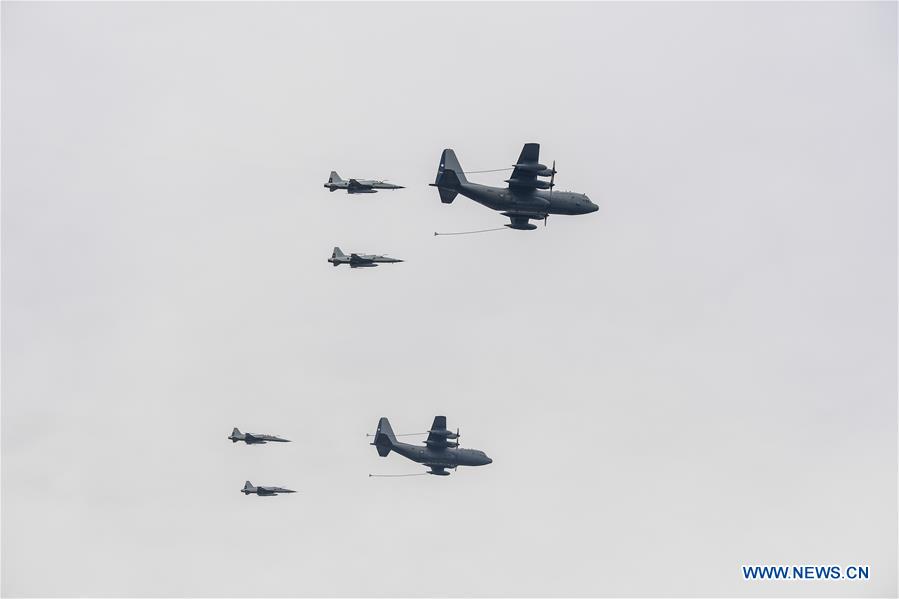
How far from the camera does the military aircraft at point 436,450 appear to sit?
161 meters

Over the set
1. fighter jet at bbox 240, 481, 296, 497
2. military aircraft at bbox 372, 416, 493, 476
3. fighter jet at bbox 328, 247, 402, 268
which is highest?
fighter jet at bbox 328, 247, 402, 268

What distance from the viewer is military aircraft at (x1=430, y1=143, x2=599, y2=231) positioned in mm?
136250

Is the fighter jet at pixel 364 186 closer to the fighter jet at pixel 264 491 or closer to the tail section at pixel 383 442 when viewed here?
the tail section at pixel 383 442

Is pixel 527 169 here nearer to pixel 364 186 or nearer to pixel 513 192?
pixel 513 192

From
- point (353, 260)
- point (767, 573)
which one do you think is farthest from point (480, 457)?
point (767, 573)

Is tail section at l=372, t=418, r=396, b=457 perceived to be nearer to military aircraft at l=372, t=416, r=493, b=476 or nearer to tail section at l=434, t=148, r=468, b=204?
military aircraft at l=372, t=416, r=493, b=476

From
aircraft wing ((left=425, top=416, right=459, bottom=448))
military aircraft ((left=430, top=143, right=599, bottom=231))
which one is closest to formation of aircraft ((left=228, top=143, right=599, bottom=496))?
military aircraft ((left=430, top=143, right=599, bottom=231))

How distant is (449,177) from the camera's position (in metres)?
138

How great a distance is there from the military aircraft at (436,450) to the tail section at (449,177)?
3337 cm

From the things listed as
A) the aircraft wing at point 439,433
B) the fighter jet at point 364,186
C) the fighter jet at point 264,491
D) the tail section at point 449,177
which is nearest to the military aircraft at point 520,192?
the tail section at point 449,177

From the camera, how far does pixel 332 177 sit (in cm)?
15675

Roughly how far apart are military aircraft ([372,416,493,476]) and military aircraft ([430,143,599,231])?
1242 inches

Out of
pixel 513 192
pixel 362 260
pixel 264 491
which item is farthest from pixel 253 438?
→ pixel 513 192

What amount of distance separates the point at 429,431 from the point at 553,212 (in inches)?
1380
